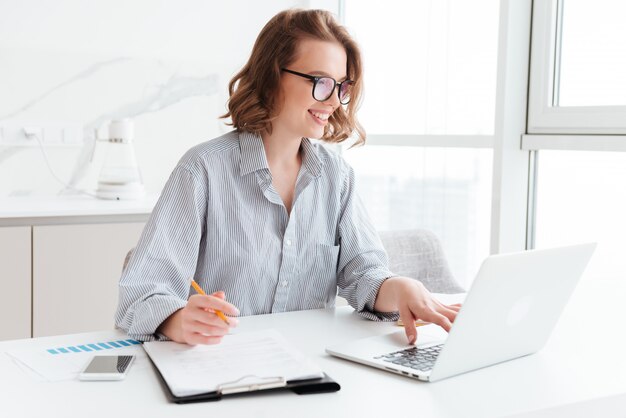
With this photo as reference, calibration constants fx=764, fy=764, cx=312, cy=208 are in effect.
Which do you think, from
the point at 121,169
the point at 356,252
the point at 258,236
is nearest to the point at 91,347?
the point at 258,236

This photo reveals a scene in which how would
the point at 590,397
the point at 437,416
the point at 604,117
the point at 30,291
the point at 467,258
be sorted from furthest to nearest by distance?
the point at 467,258, the point at 30,291, the point at 604,117, the point at 590,397, the point at 437,416

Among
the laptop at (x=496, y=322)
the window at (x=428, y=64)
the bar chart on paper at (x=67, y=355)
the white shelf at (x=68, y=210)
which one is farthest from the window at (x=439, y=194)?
the bar chart on paper at (x=67, y=355)

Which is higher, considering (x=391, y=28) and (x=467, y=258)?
(x=391, y=28)

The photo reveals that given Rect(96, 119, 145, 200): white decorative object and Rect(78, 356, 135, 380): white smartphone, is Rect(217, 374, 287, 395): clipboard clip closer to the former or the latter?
Rect(78, 356, 135, 380): white smartphone

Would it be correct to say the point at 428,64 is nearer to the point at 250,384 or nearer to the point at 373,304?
the point at 373,304

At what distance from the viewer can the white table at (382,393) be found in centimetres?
105

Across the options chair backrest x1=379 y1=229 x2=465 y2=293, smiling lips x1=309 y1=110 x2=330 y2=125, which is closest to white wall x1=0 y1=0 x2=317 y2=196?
chair backrest x1=379 y1=229 x2=465 y2=293

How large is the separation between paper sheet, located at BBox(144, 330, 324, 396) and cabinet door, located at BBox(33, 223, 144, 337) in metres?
1.62

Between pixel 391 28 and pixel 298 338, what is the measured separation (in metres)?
2.33

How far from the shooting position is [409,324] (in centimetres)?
144

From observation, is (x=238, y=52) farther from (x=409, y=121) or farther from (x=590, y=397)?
(x=590, y=397)

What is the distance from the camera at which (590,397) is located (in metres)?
1.14

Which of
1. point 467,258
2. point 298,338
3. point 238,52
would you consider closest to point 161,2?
point 238,52

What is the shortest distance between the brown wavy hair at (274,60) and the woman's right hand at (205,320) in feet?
2.06
